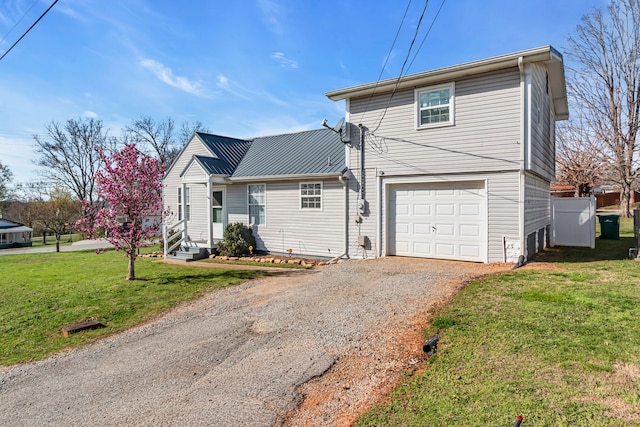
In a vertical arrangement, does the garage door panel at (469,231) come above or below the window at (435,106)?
below

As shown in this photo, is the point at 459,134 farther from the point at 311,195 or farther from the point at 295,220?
the point at 295,220

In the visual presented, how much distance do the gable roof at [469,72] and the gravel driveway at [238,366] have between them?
18.3 ft

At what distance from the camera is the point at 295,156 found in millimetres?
14641

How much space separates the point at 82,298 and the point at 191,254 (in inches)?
241

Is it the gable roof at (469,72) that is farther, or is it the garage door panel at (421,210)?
the garage door panel at (421,210)

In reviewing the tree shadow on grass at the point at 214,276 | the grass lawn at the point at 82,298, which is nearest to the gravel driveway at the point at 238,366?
the grass lawn at the point at 82,298

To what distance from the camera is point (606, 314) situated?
16.8ft

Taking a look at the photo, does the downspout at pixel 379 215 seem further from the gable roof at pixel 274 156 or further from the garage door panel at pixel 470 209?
the garage door panel at pixel 470 209

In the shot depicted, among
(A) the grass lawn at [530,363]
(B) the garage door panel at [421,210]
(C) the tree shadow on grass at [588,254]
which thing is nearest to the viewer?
(A) the grass lawn at [530,363]

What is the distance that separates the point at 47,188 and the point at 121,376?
1830 inches

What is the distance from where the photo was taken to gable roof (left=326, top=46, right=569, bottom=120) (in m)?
8.91

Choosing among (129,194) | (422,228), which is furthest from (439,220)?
(129,194)

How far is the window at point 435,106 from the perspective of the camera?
10.2m

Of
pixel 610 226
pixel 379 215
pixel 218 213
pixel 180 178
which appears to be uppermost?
pixel 180 178
